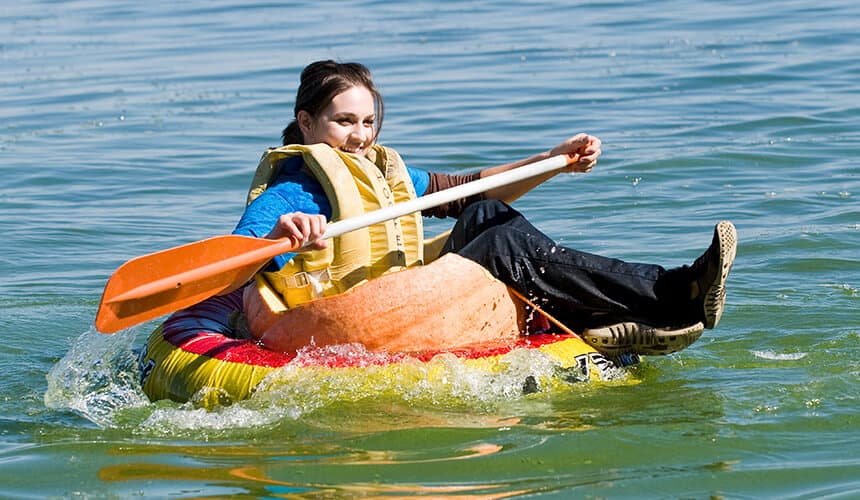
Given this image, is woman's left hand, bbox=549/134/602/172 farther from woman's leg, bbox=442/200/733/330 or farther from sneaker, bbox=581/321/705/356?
sneaker, bbox=581/321/705/356

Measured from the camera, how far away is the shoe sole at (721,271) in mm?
4766

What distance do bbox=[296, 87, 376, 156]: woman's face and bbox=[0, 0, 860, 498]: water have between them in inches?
42.6

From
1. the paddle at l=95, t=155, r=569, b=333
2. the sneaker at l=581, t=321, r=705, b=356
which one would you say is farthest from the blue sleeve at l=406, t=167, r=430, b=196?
the sneaker at l=581, t=321, r=705, b=356

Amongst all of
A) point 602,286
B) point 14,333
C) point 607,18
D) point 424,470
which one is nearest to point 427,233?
point 14,333

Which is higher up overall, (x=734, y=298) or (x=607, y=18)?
(x=607, y=18)

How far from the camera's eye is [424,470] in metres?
4.31

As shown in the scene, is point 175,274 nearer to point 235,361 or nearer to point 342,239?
point 235,361

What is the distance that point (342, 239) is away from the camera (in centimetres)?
526

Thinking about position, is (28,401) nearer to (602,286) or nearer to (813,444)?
(602,286)

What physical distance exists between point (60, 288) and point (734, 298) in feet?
11.3

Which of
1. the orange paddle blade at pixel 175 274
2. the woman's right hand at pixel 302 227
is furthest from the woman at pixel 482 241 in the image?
the orange paddle blade at pixel 175 274

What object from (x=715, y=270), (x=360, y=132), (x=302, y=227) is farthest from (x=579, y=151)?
(x=302, y=227)

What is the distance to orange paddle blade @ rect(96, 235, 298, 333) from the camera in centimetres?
496

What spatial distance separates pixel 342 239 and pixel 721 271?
1389mm
